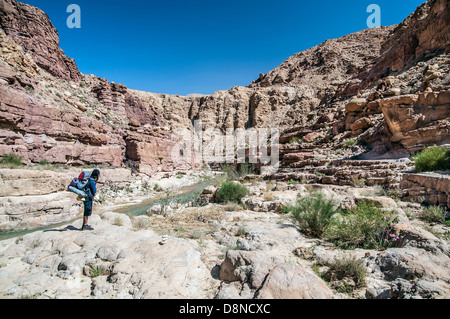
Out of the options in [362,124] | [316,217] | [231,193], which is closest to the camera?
[316,217]

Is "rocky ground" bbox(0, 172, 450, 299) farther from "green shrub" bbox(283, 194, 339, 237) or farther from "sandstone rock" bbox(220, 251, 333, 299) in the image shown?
"green shrub" bbox(283, 194, 339, 237)

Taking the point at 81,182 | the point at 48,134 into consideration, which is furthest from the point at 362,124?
the point at 48,134

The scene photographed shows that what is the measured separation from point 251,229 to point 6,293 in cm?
358

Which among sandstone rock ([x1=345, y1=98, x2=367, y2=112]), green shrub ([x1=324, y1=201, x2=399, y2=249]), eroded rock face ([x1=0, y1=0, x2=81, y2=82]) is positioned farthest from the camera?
eroded rock face ([x1=0, y1=0, x2=81, y2=82])

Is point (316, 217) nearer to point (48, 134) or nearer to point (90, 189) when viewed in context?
point (90, 189)

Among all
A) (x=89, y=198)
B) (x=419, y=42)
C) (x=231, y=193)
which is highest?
(x=419, y=42)

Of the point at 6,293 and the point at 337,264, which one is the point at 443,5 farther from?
the point at 6,293

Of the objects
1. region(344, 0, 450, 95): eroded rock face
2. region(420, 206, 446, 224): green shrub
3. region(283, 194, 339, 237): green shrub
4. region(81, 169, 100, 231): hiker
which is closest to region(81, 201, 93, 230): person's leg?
region(81, 169, 100, 231): hiker

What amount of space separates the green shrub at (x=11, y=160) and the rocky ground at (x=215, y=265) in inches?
284

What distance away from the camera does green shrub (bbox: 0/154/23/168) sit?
890 centimetres

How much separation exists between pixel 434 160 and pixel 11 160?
16.2 meters

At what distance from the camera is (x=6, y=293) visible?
2.33 meters

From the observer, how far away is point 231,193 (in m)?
7.58

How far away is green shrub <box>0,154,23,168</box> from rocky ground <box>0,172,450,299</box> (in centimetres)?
721
